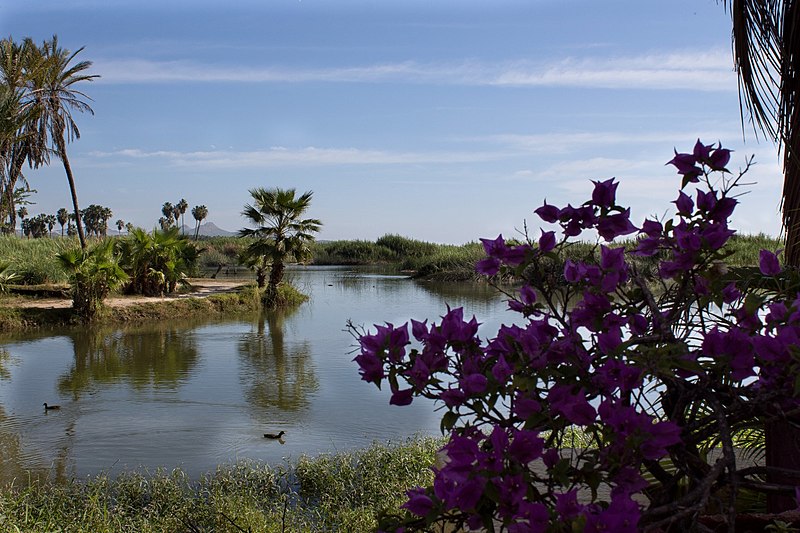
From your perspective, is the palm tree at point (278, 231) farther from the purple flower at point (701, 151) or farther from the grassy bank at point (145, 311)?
the purple flower at point (701, 151)

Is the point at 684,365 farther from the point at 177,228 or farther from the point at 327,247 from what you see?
the point at 327,247

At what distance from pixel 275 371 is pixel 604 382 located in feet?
29.3

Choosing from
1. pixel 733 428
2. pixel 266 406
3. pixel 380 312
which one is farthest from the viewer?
pixel 380 312

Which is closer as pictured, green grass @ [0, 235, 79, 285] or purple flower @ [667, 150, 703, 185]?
purple flower @ [667, 150, 703, 185]

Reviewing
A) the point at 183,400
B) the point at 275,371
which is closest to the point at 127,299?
the point at 275,371

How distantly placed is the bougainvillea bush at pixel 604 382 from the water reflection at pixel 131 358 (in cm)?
777

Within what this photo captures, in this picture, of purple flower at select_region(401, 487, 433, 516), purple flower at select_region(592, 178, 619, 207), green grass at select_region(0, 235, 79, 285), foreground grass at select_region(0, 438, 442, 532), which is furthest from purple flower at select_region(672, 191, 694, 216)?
green grass at select_region(0, 235, 79, 285)

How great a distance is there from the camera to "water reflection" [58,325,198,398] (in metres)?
8.90

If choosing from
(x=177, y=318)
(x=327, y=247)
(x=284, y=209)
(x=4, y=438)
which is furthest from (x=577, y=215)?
(x=327, y=247)

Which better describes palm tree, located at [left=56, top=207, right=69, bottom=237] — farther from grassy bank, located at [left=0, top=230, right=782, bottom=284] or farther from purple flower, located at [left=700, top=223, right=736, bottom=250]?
purple flower, located at [left=700, top=223, right=736, bottom=250]

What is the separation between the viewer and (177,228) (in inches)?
695

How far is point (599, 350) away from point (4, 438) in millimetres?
6408

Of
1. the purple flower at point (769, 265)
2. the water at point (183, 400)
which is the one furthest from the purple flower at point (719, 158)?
the water at point (183, 400)

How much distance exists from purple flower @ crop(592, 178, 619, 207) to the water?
4647 millimetres
